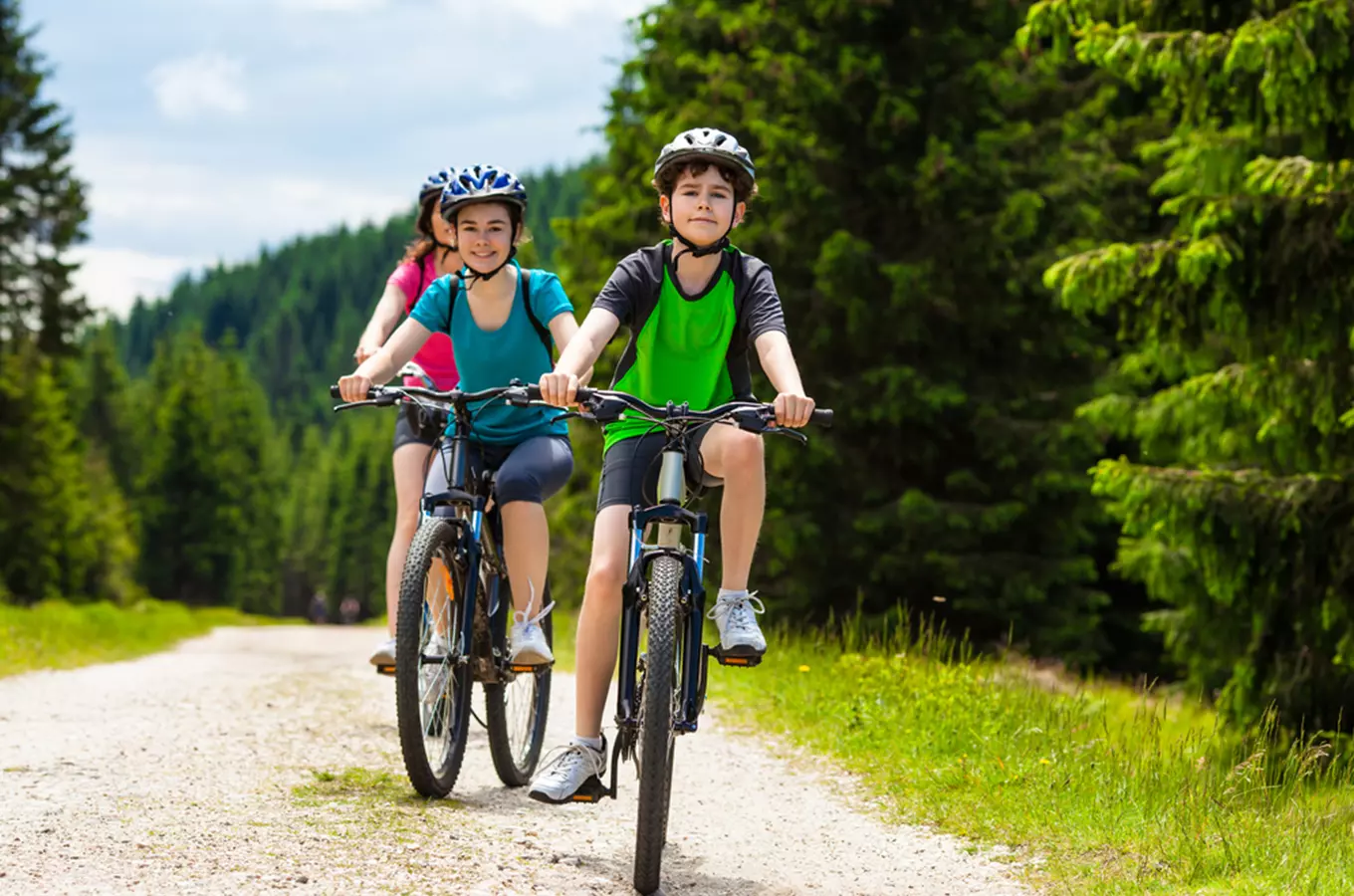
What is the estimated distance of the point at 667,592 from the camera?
13.6ft

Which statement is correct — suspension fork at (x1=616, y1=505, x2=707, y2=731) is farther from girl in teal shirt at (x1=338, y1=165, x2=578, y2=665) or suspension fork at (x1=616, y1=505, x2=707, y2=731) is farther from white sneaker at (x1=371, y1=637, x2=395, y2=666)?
white sneaker at (x1=371, y1=637, x2=395, y2=666)

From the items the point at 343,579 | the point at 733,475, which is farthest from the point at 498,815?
the point at 343,579

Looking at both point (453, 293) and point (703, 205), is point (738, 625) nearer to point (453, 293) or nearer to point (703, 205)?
point (703, 205)

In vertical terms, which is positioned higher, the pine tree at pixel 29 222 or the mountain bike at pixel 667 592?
the pine tree at pixel 29 222

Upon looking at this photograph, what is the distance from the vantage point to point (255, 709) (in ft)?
25.4

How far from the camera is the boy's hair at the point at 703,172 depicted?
4.62m

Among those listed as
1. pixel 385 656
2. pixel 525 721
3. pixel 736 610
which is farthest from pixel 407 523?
pixel 736 610

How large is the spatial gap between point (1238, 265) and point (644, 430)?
16.8ft

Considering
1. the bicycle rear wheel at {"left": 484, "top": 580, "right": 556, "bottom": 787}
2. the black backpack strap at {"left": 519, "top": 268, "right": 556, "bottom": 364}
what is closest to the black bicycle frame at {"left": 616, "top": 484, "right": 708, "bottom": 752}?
the bicycle rear wheel at {"left": 484, "top": 580, "right": 556, "bottom": 787}

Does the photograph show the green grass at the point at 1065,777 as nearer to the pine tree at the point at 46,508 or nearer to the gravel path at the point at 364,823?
the gravel path at the point at 364,823

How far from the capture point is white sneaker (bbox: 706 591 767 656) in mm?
4383

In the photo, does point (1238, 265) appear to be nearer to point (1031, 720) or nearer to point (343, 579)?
point (1031, 720)

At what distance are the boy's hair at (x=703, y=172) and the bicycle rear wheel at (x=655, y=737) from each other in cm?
140

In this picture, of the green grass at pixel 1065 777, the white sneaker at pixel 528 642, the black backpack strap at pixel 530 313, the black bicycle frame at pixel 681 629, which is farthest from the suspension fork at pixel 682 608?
the black backpack strap at pixel 530 313
